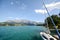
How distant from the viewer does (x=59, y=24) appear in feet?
266

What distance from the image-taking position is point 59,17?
9050 centimetres

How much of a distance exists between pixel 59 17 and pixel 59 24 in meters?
10.9

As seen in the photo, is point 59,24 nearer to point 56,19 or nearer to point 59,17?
point 56,19

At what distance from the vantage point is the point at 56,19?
85.1m

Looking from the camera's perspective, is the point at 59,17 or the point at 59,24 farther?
the point at 59,17


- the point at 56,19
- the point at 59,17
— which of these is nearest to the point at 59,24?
the point at 56,19

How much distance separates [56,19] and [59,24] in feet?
17.8

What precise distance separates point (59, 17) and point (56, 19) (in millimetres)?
6510
